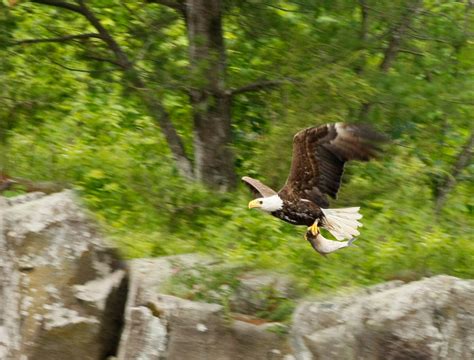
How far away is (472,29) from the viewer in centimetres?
1059

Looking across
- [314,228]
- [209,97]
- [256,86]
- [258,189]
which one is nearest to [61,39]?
[209,97]

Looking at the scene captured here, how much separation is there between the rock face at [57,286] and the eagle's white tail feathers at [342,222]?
146 centimetres

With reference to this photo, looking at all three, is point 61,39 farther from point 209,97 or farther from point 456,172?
point 456,172

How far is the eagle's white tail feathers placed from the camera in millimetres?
8008

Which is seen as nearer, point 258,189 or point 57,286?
point 57,286

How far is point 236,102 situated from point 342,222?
285 cm

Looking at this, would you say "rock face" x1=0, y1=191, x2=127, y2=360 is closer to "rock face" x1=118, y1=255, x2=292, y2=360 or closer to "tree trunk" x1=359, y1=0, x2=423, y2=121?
"rock face" x1=118, y1=255, x2=292, y2=360

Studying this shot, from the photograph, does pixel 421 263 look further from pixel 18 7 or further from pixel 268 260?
pixel 18 7

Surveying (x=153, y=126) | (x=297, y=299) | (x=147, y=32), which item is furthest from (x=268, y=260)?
(x=153, y=126)

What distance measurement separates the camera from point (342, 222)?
8.13 meters

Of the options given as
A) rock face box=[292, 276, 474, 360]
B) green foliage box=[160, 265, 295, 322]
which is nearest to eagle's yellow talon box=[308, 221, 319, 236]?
green foliage box=[160, 265, 295, 322]

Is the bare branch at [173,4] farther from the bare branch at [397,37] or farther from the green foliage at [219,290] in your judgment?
the green foliage at [219,290]

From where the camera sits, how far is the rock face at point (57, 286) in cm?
768

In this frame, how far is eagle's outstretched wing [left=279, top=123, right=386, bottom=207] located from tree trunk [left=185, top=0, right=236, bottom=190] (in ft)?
6.73
